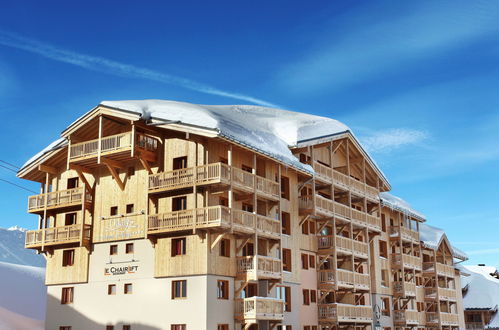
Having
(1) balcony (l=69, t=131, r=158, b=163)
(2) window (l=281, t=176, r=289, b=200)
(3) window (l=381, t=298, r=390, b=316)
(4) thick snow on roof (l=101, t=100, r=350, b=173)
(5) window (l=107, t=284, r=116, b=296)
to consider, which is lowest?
(3) window (l=381, t=298, r=390, b=316)

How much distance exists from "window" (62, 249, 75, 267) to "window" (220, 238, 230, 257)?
39.8 feet

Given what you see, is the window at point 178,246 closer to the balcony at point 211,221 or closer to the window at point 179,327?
the balcony at point 211,221

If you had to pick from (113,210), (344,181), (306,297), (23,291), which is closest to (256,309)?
(306,297)

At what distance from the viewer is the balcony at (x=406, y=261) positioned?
61.4m

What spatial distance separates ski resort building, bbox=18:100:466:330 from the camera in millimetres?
38406

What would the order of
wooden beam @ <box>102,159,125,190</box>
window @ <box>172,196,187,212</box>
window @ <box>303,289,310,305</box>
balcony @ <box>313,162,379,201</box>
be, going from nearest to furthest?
window @ <box>172,196,187,212</box>, wooden beam @ <box>102,159,125,190</box>, window @ <box>303,289,310,305</box>, balcony @ <box>313,162,379,201</box>

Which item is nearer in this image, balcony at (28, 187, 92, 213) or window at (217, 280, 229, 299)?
window at (217, 280, 229, 299)

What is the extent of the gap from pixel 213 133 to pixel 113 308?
45.2 feet

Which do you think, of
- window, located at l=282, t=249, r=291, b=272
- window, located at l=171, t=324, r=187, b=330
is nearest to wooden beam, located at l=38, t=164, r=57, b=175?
window, located at l=171, t=324, r=187, b=330

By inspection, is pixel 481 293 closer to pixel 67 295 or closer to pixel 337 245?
pixel 337 245

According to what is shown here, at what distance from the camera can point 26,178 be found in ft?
160

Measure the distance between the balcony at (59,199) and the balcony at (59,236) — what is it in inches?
63.2

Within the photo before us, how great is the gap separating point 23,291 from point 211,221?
44819 mm

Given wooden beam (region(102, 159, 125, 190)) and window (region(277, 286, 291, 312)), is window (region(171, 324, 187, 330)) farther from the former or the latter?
wooden beam (region(102, 159, 125, 190))
